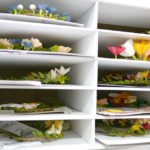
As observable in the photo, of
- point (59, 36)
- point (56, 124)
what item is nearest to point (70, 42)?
point (59, 36)

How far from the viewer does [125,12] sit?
1050 millimetres

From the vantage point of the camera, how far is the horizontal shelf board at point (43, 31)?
32.7 inches

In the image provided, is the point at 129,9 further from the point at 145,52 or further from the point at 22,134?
the point at 22,134

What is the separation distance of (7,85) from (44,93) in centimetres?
51

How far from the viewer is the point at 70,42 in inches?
44.8

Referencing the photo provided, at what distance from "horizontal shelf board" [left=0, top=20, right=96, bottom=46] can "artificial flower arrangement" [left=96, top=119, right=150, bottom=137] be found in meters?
0.45

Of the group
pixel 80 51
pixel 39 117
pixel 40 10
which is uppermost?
pixel 40 10

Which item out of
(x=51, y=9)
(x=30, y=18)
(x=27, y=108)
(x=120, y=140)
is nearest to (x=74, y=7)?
(x=51, y=9)

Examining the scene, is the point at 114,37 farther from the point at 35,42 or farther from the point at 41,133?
the point at 41,133

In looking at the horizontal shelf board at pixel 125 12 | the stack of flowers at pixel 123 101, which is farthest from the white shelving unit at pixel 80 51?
the stack of flowers at pixel 123 101

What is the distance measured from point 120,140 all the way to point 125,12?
57 cm

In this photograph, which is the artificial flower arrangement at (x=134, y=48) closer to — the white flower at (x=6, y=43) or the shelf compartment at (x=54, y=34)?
the shelf compartment at (x=54, y=34)

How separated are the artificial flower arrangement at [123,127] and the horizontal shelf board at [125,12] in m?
0.50

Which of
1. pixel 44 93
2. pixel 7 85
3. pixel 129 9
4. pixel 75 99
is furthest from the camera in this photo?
pixel 44 93
